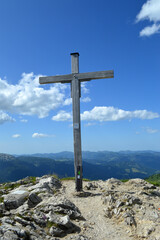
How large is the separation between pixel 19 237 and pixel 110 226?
401cm

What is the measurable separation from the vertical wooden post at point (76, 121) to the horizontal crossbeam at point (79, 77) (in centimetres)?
29

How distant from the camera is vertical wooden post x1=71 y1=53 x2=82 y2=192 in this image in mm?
12000

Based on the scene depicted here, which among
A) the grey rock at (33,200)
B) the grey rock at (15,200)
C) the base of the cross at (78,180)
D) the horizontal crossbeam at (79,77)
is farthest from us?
the horizontal crossbeam at (79,77)

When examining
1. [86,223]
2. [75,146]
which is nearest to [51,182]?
[75,146]

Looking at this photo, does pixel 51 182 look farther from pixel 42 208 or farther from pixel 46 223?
pixel 46 223

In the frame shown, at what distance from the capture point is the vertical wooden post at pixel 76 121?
39.4 feet

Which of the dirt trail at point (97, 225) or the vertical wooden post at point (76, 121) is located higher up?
the vertical wooden post at point (76, 121)

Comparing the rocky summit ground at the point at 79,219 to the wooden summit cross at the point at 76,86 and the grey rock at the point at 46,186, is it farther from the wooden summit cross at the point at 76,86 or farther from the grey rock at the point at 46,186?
the wooden summit cross at the point at 76,86

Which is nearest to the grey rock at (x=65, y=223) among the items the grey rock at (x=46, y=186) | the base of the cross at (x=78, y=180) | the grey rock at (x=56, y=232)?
the grey rock at (x=56, y=232)

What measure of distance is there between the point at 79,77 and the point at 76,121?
3323 millimetres

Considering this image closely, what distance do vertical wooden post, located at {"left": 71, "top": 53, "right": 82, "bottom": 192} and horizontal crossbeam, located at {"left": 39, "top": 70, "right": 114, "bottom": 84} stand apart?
29 cm

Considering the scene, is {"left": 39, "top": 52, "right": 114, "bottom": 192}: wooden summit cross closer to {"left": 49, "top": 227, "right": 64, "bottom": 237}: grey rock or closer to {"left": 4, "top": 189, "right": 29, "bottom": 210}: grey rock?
{"left": 4, "top": 189, "right": 29, "bottom": 210}: grey rock

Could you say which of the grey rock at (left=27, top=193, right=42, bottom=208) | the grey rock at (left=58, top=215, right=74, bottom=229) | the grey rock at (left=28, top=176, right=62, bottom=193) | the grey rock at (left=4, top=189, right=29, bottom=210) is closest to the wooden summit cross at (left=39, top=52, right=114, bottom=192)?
the grey rock at (left=28, top=176, right=62, bottom=193)

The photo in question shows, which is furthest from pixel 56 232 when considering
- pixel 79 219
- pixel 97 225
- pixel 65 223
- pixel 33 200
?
pixel 33 200
